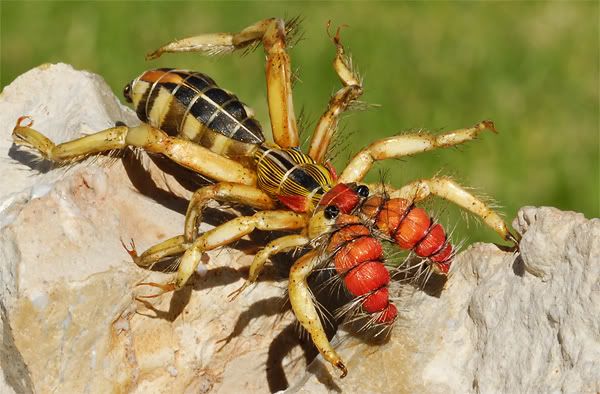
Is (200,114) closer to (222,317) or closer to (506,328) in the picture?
(222,317)

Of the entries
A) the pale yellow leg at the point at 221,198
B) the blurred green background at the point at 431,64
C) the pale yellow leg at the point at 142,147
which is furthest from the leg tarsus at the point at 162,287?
the blurred green background at the point at 431,64

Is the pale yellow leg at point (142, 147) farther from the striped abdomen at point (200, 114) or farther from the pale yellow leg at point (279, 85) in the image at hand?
A: the pale yellow leg at point (279, 85)

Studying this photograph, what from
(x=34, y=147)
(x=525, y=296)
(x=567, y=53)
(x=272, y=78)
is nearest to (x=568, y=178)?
(x=567, y=53)

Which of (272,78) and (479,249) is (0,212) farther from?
(479,249)

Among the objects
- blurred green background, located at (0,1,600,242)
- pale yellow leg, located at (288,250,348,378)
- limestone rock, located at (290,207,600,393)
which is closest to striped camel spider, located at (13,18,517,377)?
pale yellow leg, located at (288,250,348,378)

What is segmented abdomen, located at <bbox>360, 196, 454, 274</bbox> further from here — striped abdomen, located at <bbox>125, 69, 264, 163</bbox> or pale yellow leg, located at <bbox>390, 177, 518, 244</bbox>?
striped abdomen, located at <bbox>125, 69, 264, 163</bbox>

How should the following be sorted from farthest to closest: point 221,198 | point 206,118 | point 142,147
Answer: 1. point 206,118
2. point 142,147
3. point 221,198

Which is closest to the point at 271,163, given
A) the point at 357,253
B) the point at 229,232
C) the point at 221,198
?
the point at 221,198
